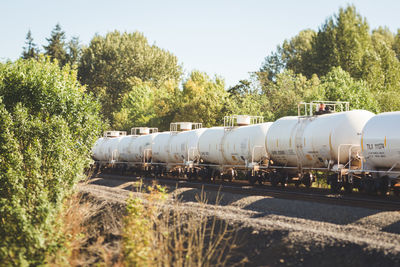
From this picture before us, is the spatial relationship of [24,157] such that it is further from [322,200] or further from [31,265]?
[322,200]

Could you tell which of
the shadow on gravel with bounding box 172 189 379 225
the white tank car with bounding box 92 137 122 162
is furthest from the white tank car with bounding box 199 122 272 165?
the white tank car with bounding box 92 137 122 162

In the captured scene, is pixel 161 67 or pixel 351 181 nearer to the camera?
pixel 351 181

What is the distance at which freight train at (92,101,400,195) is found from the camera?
1825cm

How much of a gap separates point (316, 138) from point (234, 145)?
7.32 m

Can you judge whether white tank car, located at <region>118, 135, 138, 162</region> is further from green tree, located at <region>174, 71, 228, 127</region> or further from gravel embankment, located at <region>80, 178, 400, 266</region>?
gravel embankment, located at <region>80, 178, 400, 266</region>

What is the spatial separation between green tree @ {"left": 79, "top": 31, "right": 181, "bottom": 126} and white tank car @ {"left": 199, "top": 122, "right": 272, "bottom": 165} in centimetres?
5261

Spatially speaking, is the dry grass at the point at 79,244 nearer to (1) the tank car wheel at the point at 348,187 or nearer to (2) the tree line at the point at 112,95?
(2) the tree line at the point at 112,95

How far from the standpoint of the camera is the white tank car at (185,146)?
107 feet

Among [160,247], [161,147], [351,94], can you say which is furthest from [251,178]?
[351,94]

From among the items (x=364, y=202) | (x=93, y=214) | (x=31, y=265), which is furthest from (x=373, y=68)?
(x=31, y=265)

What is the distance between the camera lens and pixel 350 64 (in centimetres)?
6347

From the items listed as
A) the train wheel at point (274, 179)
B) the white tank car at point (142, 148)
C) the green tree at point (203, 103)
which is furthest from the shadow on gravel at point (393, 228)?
the green tree at point (203, 103)

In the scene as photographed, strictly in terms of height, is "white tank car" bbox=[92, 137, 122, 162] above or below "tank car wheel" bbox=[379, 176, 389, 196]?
above

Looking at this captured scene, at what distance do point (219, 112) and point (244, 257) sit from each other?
40.5m
